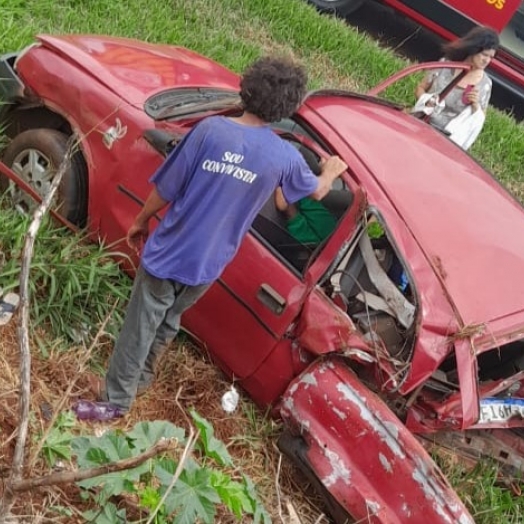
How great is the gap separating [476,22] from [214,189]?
17.8 feet

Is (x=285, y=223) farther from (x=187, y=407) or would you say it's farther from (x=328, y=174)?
(x=187, y=407)

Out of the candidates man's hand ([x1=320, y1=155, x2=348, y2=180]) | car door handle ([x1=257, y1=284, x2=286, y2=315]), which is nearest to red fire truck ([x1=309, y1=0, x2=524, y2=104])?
man's hand ([x1=320, y1=155, x2=348, y2=180])

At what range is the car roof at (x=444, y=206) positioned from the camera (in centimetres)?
346

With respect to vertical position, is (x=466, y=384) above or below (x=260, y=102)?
below

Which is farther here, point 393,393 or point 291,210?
point 291,210

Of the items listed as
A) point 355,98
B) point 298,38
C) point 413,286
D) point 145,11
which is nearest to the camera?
point 413,286

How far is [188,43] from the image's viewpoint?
6.55 meters

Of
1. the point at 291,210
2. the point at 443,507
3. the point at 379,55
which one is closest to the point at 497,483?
the point at 443,507

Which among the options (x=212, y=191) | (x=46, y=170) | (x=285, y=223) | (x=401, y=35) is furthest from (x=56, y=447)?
(x=401, y=35)

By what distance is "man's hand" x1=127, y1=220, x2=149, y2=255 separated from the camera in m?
3.43

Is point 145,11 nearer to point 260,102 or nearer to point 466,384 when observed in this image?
point 260,102

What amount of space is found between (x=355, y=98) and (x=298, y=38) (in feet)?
12.4

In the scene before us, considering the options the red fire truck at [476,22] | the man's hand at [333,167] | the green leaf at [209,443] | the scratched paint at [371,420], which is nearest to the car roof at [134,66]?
the man's hand at [333,167]

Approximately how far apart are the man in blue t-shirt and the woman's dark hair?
2.65 metres
